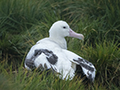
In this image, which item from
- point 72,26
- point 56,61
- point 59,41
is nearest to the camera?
point 56,61

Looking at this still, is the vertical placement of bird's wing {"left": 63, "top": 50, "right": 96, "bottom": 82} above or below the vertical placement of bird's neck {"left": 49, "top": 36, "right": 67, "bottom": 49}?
below

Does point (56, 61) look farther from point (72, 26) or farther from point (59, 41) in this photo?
point (72, 26)

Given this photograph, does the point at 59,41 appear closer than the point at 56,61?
No

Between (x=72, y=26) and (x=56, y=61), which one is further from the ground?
A: (x=72, y=26)

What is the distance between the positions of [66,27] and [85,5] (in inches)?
44.5

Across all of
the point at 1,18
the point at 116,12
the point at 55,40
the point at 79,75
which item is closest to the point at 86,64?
the point at 79,75

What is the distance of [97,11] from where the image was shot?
5.43m

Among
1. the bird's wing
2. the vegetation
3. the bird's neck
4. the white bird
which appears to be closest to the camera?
the white bird

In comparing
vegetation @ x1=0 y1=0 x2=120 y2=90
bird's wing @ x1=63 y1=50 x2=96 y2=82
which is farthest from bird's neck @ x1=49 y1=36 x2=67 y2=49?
bird's wing @ x1=63 y1=50 x2=96 y2=82

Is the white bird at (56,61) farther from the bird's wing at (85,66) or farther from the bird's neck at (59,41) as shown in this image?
the bird's neck at (59,41)

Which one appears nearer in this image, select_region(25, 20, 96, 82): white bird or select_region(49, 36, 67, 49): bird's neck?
select_region(25, 20, 96, 82): white bird

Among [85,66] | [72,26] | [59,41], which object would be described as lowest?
[85,66]

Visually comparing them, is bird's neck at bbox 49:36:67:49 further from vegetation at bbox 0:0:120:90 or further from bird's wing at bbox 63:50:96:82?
bird's wing at bbox 63:50:96:82

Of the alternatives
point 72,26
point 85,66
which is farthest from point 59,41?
point 72,26
